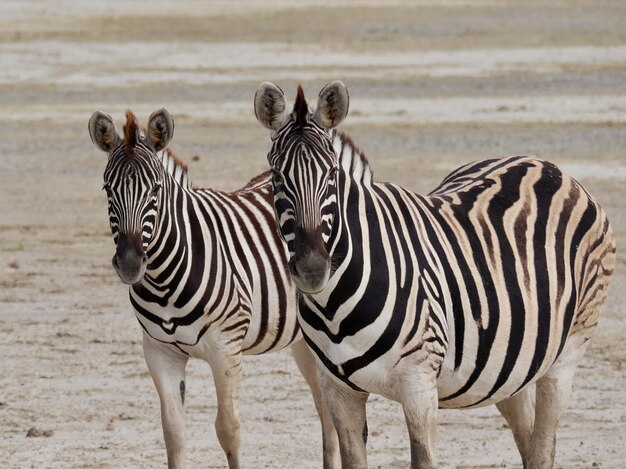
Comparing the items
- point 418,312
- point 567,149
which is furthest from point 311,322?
point 567,149

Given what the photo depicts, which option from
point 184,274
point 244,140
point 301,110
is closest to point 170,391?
point 184,274

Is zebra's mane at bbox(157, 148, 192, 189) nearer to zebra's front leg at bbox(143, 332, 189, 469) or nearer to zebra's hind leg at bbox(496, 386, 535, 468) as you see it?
zebra's front leg at bbox(143, 332, 189, 469)

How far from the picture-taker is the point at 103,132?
20.0 ft

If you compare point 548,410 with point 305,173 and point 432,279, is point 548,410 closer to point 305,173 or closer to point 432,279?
point 432,279

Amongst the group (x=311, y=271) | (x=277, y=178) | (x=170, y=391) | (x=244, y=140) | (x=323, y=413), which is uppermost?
(x=244, y=140)

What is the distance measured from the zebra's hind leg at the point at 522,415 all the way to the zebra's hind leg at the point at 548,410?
0.19 meters

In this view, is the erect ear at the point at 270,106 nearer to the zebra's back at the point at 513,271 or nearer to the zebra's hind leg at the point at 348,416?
the zebra's back at the point at 513,271

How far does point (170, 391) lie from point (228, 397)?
26 centimetres

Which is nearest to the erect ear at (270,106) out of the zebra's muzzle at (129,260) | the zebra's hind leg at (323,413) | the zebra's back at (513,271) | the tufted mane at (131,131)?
the zebra's back at (513,271)

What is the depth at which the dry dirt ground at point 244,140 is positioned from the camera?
766cm

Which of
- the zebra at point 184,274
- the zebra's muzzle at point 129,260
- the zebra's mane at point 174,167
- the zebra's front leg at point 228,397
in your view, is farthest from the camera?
the zebra's mane at point 174,167

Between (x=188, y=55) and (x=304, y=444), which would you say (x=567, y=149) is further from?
(x=188, y=55)

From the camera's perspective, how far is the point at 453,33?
31734mm

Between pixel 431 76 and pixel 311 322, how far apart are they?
20226 millimetres
